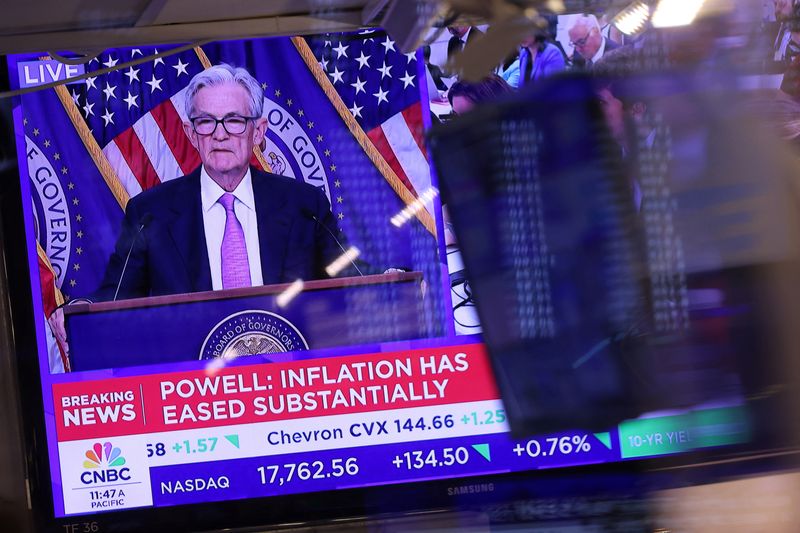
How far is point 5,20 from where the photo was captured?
3.24m

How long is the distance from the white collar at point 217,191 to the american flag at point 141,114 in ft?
0.29

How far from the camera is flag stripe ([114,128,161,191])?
4344mm

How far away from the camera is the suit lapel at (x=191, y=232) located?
4.32 meters

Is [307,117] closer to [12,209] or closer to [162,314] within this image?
[162,314]

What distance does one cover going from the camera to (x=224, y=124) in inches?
174

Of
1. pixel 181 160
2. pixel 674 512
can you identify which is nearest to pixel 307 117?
pixel 181 160

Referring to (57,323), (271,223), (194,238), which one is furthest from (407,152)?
(57,323)

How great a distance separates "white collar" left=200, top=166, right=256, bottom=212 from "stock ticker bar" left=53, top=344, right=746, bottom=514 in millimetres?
769

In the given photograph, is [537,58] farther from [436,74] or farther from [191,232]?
[191,232]

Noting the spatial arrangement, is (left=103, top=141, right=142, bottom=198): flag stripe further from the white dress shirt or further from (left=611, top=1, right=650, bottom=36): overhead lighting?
(left=611, top=1, right=650, bottom=36): overhead lighting

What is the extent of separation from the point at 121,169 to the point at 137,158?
0.29 ft

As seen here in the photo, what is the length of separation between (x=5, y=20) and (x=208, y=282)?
149 cm

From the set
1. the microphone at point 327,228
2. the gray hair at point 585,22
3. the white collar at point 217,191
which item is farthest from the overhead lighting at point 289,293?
the gray hair at point 585,22

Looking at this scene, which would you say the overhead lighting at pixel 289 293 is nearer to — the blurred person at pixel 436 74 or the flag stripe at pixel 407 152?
the flag stripe at pixel 407 152
